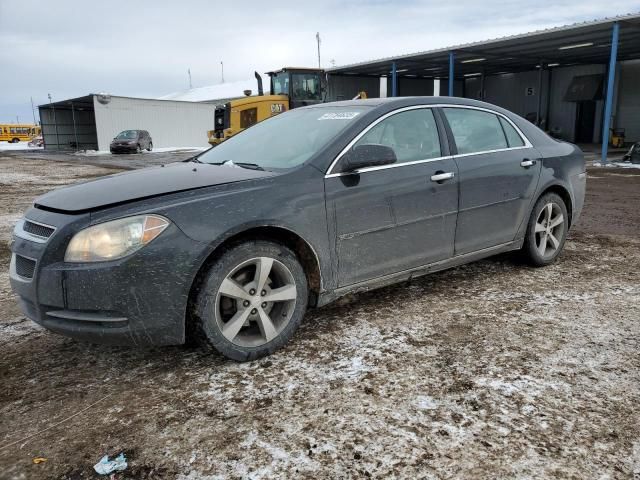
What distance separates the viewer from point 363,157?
10.5 ft

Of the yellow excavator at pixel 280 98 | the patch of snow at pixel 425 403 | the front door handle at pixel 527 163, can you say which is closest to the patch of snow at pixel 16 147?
the yellow excavator at pixel 280 98

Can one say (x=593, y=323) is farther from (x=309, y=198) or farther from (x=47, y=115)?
(x=47, y=115)

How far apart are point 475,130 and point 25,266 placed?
10.8 feet

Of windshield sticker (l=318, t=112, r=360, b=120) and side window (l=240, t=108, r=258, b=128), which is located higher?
side window (l=240, t=108, r=258, b=128)

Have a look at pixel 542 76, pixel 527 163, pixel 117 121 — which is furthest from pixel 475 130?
pixel 117 121

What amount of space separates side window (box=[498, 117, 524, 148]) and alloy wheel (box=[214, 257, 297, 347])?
246 cm

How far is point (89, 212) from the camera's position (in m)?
2.63

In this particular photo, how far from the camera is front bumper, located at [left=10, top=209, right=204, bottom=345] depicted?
2.54m

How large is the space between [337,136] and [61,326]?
1944 millimetres

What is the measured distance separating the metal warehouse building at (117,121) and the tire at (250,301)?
34678mm

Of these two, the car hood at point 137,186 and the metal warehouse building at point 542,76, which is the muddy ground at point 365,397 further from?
the metal warehouse building at point 542,76

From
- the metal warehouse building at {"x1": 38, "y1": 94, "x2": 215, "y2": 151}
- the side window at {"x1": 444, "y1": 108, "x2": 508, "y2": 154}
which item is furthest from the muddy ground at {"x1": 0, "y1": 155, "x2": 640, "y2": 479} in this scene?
the metal warehouse building at {"x1": 38, "y1": 94, "x2": 215, "y2": 151}

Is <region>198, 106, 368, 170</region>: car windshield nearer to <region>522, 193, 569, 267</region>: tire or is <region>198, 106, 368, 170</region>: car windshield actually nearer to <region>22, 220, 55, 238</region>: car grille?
<region>22, 220, 55, 238</region>: car grille

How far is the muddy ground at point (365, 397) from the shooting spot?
82.7 inches
